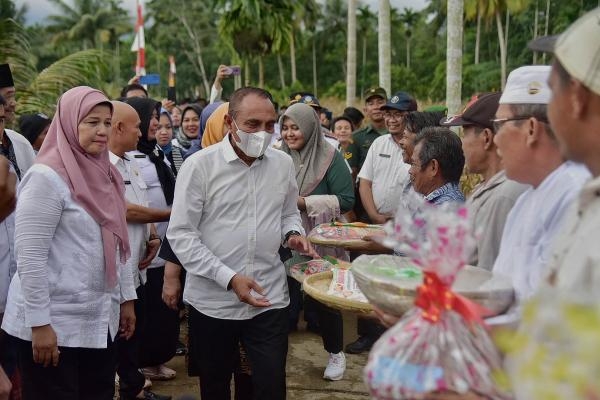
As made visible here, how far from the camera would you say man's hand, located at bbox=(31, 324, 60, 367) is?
2949 millimetres

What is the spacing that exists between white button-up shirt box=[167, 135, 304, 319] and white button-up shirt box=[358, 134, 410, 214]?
242cm

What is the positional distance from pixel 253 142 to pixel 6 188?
1.22m

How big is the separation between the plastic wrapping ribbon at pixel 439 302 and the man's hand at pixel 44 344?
6.74ft

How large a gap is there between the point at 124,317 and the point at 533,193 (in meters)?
2.43

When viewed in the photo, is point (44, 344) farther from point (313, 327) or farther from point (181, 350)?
point (313, 327)

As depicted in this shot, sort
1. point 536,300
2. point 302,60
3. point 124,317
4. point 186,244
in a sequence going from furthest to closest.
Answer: point 302,60 → point 124,317 → point 186,244 → point 536,300

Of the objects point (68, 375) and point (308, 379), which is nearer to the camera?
point (68, 375)

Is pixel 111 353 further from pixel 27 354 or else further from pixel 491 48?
pixel 491 48

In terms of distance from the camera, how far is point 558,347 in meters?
0.90

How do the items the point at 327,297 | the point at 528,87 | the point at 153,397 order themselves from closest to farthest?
the point at 528,87
the point at 327,297
the point at 153,397

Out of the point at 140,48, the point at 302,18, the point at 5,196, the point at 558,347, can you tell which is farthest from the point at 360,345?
the point at 302,18

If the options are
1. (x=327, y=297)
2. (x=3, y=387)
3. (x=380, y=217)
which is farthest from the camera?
(x=380, y=217)

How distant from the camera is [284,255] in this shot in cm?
381

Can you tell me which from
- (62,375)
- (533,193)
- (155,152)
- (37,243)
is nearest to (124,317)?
(62,375)
